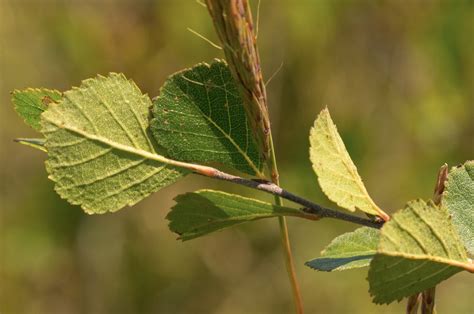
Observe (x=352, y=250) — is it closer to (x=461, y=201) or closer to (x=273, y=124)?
(x=461, y=201)

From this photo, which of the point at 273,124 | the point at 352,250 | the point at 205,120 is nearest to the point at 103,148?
the point at 205,120

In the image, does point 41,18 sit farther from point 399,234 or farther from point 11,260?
point 399,234

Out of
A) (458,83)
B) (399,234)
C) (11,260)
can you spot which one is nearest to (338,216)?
(399,234)

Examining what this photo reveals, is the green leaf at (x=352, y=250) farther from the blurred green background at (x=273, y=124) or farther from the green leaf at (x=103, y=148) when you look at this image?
the blurred green background at (x=273, y=124)

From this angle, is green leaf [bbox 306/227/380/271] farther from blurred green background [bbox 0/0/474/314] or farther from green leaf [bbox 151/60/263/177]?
blurred green background [bbox 0/0/474/314]

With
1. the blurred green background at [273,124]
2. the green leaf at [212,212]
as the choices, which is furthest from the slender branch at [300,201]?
the blurred green background at [273,124]
